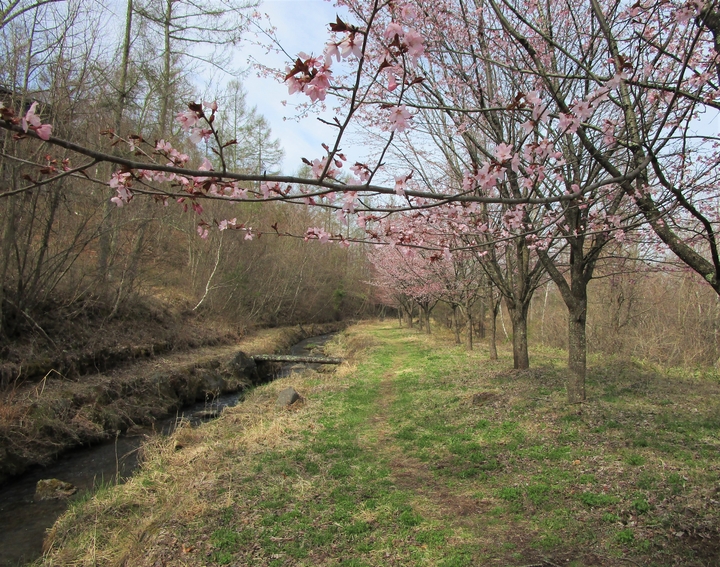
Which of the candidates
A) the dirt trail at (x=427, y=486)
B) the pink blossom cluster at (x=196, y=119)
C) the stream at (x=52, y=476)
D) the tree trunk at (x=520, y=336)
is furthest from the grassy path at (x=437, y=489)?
the pink blossom cluster at (x=196, y=119)

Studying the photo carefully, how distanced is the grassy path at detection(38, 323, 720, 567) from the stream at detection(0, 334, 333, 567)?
42cm

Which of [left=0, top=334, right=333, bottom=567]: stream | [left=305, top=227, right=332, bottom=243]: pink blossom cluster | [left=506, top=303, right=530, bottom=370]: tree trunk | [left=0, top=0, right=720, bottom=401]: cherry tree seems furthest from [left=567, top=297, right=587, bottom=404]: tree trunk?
[left=0, top=334, right=333, bottom=567]: stream

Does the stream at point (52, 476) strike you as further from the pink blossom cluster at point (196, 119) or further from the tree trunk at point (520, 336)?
the tree trunk at point (520, 336)

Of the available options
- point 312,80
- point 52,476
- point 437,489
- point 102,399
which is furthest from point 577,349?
point 102,399

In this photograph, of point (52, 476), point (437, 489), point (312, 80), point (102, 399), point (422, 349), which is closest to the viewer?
point (312, 80)

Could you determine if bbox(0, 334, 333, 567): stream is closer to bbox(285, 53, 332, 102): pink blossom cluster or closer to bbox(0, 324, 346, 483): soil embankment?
bbox(0, 324, 346, 483): soil embankment

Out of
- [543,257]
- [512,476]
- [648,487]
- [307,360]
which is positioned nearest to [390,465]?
[512,476]

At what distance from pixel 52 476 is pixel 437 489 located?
5616 mm

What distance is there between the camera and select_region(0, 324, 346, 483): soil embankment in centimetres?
654

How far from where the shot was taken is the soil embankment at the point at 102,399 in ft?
21.5

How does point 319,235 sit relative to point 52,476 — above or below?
above

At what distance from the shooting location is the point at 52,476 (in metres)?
6.20

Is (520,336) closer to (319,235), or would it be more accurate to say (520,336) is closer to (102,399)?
(319,235)

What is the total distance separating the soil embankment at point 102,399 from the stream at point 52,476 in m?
0.24
